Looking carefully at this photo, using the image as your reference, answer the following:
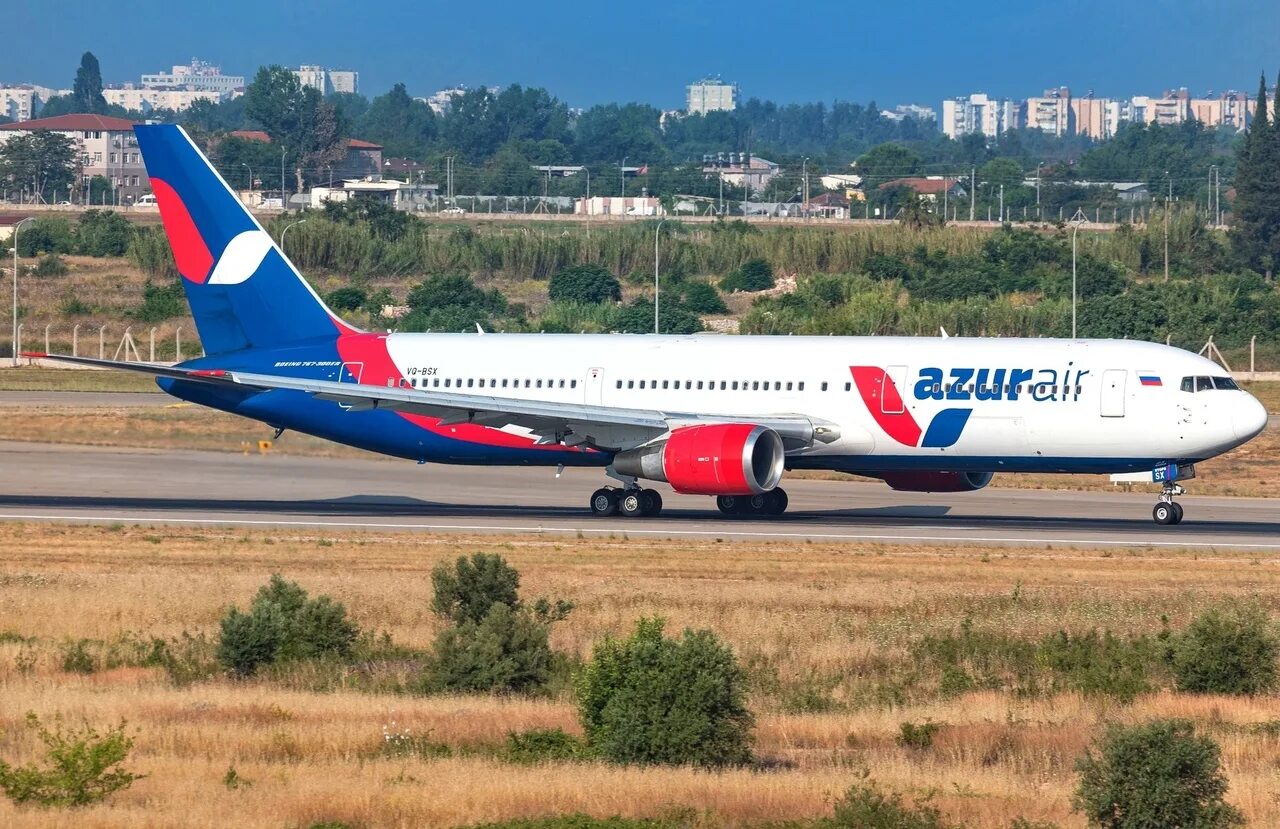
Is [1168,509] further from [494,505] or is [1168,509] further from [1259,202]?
[1259,202]

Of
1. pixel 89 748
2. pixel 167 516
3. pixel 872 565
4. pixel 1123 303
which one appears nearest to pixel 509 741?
pixel 89 748

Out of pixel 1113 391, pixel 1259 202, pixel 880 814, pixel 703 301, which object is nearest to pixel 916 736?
pixel 880 814

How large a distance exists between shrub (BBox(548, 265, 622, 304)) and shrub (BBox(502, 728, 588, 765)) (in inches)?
3480

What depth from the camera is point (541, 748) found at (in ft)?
57.8

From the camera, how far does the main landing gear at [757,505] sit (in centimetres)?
4278

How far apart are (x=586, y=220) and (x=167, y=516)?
13112 cm

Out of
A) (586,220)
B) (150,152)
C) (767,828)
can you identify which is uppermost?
(586,220)

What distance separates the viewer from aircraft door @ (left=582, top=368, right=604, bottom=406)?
42.4m

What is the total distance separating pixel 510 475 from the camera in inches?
2045

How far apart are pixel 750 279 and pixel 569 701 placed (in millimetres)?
92548

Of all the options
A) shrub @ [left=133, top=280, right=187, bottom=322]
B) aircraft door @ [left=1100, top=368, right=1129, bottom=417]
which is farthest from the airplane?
shrub @ [left=133, top=280, right=187, bottom=322]

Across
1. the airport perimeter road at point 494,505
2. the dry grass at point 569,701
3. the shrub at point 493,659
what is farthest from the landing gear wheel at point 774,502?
the shrub at point 493,659

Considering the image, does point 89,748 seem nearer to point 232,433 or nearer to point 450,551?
point 450,551

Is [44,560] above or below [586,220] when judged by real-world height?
below
